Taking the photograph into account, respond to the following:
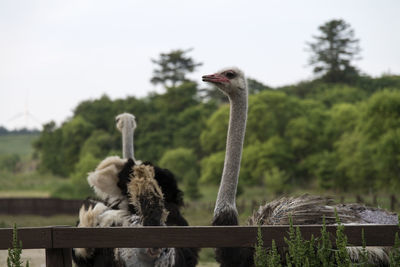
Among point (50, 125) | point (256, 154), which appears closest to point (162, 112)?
point (50, 125)

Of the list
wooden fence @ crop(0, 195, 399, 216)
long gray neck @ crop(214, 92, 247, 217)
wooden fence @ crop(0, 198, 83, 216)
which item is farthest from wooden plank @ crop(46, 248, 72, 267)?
wooden fence @ crop(0, 198, 83, 216)

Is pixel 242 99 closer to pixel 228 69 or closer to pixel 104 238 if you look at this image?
pixel 228 69

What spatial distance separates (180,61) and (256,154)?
113 feet

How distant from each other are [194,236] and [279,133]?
40277 mm

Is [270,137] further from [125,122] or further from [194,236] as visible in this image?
[194,236]

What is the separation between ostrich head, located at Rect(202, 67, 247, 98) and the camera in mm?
5176

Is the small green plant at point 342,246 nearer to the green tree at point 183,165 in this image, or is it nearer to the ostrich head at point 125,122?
the ostrich head at point 125,122

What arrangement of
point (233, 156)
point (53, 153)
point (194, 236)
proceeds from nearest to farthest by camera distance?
point (194, 236) < point (233, 156) < point (53, 153)

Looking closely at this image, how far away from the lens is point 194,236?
Answer: 3.25 m

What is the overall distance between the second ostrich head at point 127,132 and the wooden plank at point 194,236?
4.50 metres

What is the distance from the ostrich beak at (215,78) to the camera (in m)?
5.08

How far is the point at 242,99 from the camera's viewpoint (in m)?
5.19

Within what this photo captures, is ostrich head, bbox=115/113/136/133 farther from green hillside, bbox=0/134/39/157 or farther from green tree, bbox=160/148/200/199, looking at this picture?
green hillside, bbox=0/134/39/157

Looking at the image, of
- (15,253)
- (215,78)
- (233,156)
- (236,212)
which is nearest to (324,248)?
(15,253)
